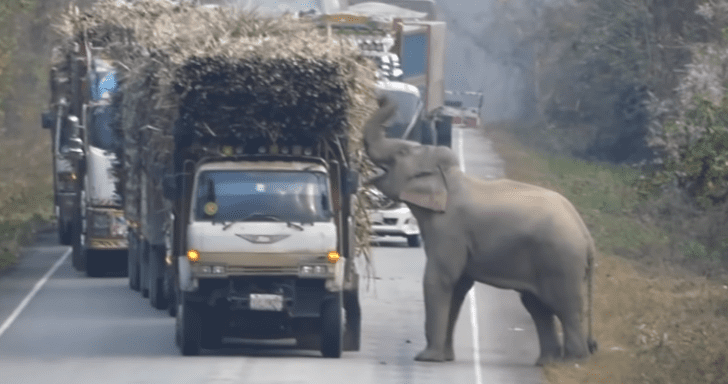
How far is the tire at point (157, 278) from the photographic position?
2353cm

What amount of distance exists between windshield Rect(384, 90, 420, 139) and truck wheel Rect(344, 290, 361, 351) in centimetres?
1209

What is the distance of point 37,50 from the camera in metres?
55.6

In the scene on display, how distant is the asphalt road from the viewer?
18.1 metres

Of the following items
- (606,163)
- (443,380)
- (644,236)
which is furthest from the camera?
(606,163)

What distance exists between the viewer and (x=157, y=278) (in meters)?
23.6

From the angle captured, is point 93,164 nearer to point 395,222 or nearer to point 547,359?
point 395,222

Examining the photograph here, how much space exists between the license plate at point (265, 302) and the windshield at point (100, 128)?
9086mm

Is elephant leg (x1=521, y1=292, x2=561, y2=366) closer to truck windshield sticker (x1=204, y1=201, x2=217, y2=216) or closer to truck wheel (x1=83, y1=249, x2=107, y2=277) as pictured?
truck windshield sticker (x1=204, y1=201, x2=217, y2=216)

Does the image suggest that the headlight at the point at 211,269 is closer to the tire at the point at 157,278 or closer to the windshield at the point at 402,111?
the tire at the point at 157,278

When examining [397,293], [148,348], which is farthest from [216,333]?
[397,293]

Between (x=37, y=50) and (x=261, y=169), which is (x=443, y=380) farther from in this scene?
(x=37, y=50)

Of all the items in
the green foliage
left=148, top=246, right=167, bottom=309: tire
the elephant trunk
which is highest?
the elephant trunk

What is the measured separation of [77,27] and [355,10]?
14.8 m

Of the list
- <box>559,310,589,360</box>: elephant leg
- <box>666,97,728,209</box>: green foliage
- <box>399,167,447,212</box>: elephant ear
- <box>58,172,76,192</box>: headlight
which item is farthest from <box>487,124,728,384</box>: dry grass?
<box>58,172,76,192</box>: headlight
